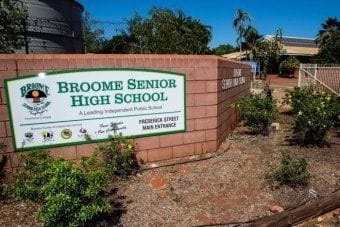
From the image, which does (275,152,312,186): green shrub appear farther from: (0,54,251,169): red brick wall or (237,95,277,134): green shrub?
(237,95,277,134): green shrub

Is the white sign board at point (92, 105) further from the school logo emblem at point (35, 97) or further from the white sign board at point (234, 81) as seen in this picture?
the white sign board at point (234, 81)

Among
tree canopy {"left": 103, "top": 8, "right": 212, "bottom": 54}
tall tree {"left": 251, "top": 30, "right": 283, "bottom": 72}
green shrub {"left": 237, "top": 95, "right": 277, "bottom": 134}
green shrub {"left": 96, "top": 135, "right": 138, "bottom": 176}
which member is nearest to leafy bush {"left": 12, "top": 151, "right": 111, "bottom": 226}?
green shrub {"left": 96, "top": 135, "right": 138, "bottom": 176}

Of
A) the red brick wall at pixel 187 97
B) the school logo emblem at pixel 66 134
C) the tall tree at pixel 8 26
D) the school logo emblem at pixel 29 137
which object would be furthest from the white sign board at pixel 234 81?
the tall tree at pixel 8 26

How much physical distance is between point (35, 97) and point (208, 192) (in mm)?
2893

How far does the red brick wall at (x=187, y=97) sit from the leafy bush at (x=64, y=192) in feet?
4.88

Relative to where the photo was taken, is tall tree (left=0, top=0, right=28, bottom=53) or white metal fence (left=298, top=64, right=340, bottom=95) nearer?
tall tree (left=0, top=0, right=28, bottom=53)

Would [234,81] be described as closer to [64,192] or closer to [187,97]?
[187,97]

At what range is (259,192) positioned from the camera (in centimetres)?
453

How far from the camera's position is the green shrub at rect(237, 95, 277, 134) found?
24.8 ft

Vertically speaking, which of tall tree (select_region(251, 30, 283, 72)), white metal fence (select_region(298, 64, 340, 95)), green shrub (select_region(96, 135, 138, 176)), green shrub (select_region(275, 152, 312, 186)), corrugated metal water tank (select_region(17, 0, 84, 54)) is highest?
corrugated metal water tank (select_region(17, 0, 84, 54))

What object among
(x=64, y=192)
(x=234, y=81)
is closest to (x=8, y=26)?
(x=64, y=192)

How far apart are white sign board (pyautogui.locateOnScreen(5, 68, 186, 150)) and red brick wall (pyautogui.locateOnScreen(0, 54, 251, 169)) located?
10 centimetres

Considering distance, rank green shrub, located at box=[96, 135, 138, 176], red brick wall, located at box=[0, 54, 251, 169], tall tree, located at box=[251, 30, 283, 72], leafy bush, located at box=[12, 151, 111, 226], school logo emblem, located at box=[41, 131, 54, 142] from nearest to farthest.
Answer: leafy bush, located at box=[12, 151, 111, 226] → red brick wall, located at box=[0, 54, 251, 169] → school logo emblem, located at box=[41, 131, 54, 142] → green shrub, located at box=[96, 135, 138, 176] → tall tree, located at box=[251, 30, 283, 72]

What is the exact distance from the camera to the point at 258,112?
752 centimetres
